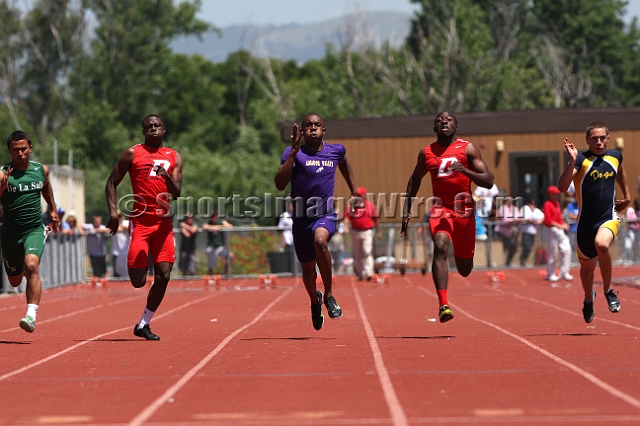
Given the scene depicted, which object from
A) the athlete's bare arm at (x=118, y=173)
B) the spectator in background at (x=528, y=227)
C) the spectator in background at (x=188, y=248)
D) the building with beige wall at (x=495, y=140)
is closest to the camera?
the athlete's bare arm at (x=118, y=173)

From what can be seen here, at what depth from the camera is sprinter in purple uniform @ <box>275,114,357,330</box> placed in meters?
10.5

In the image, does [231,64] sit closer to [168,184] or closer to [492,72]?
[492,72]

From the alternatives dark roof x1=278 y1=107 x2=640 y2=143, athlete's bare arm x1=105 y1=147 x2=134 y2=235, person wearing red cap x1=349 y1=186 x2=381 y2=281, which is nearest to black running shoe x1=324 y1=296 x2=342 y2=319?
athlete's bare arm x1=105 y1=147 x2=134 y2=235

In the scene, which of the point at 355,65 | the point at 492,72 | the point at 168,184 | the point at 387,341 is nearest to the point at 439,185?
the point at 387,341

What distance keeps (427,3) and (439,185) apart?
195 feet

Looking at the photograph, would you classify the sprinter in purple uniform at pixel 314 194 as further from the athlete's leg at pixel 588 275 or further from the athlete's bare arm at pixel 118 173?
the athlete's leg at pixel 588 275

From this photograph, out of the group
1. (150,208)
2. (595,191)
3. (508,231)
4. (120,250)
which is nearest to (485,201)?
(508,231)

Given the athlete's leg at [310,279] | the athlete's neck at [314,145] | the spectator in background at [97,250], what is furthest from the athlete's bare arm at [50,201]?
the spectator in background at [97,250]

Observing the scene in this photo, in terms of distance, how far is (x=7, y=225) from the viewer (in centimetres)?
1126

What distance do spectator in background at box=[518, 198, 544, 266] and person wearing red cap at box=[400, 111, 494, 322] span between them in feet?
51.4

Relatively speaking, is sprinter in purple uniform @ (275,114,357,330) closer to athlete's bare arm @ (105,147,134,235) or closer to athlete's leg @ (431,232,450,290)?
athlete's leg @ (431,232,450,290)

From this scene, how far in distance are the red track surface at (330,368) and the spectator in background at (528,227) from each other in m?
10.6

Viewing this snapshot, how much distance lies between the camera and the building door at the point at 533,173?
30.9 meters

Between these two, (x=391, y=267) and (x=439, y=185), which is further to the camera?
(x=391, y=267)
